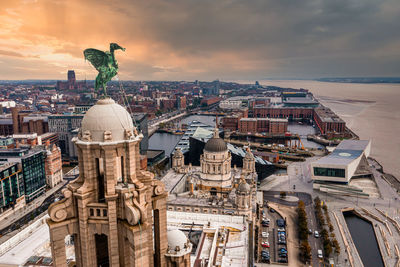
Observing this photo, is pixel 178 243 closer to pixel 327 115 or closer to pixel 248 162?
pixel 248 162

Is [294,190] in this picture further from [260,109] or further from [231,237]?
[260,109]

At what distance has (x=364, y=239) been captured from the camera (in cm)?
5119

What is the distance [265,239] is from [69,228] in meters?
43.7

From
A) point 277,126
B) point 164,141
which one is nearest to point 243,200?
point 164,141

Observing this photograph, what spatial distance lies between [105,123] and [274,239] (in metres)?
45.1

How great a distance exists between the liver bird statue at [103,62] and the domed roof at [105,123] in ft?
3.92

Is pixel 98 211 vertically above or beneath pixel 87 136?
beneath

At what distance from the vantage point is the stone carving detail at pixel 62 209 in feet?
33.1

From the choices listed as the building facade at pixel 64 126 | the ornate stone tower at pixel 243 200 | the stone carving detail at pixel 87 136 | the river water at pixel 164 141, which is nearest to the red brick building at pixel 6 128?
the building facade at pixel 64 126

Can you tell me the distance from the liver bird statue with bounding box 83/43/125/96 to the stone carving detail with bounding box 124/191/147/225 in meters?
4.39

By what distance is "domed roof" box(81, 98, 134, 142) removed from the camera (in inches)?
409

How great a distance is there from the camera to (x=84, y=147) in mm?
10273

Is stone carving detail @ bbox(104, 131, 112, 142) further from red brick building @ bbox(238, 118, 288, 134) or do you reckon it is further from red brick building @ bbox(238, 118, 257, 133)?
red brick building @ bbox(238, 118, 257, 133)

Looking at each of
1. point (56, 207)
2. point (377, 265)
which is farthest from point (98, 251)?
point (377, 265)
